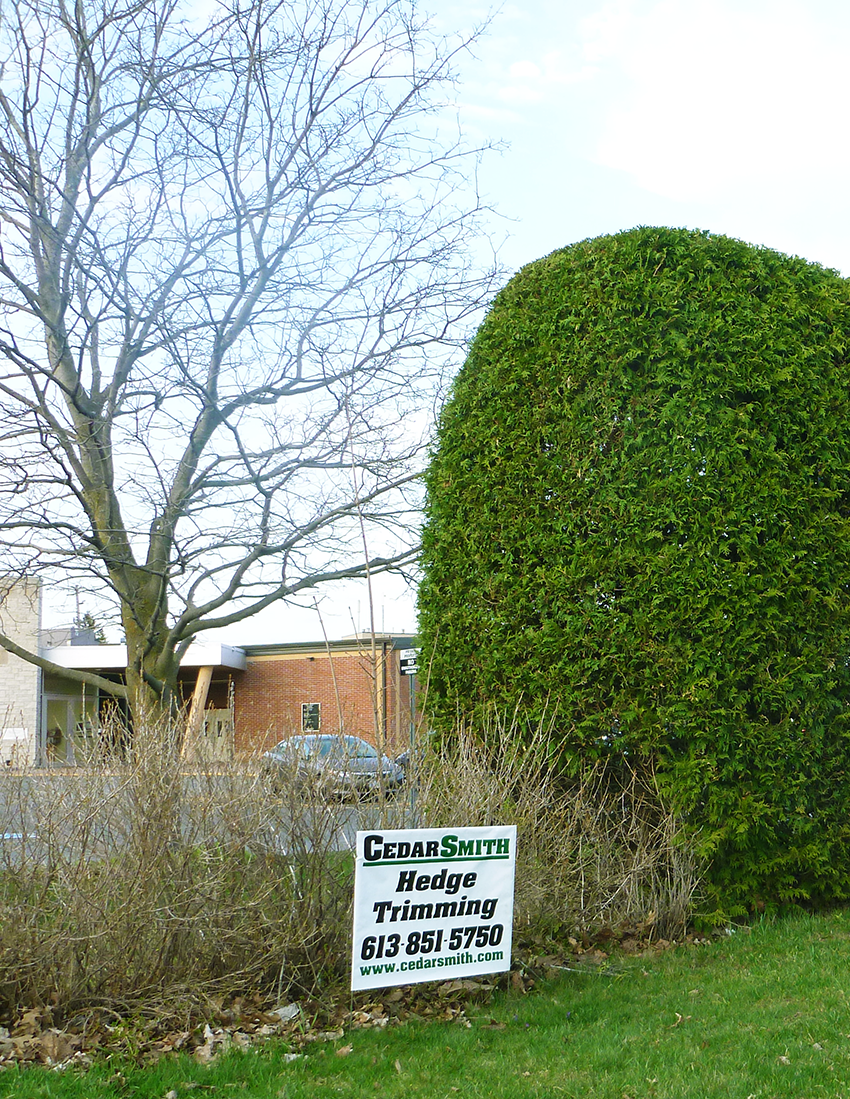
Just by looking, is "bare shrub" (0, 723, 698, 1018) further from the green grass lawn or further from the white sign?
the green grass lawn

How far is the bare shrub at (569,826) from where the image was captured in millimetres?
6078

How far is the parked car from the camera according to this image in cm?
548

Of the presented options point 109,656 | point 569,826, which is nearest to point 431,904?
point 569,826

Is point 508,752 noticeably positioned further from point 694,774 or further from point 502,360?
point 502,360

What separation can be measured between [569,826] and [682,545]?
6.61 feet

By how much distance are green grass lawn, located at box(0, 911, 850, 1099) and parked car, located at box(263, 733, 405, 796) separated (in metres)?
1.24

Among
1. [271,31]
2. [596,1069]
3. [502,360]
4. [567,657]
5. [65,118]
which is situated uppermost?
[271,31]

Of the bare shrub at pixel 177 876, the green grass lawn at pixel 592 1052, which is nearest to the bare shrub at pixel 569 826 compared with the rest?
the bare shrub at pixel 177 876

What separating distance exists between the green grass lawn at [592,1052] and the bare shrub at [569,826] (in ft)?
1.80

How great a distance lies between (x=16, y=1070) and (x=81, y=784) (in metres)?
1.37

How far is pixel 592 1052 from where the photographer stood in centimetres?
462

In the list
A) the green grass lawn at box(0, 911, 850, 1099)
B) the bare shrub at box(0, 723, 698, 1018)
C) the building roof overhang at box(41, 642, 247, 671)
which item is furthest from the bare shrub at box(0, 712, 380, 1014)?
the building roof overhang at box(41, 642, 247, 671)

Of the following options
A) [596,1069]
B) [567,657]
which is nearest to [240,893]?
[596,1069]

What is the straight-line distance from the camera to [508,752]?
268 inches
